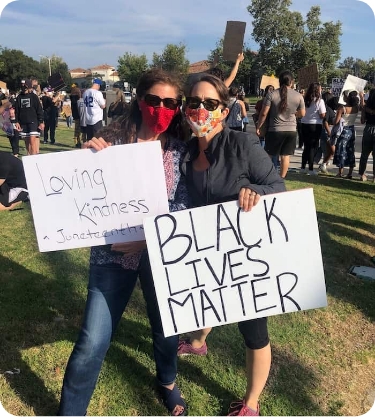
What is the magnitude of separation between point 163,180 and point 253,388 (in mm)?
1221

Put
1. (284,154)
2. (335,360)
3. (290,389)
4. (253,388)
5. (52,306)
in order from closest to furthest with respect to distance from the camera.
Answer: (253,388), (290,389), (335,360), (52,306), (284,154)

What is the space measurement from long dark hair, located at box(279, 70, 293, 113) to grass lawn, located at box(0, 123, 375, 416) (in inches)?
129

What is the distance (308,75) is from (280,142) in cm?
433

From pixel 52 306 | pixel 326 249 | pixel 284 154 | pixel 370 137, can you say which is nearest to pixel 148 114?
pixel 52 306

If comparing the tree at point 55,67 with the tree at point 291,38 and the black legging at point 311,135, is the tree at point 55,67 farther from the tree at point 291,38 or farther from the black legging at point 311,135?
the black legging at point 311,135

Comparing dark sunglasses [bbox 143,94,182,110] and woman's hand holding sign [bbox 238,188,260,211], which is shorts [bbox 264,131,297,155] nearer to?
dark sunglasses [bbox 143,94,182,110]

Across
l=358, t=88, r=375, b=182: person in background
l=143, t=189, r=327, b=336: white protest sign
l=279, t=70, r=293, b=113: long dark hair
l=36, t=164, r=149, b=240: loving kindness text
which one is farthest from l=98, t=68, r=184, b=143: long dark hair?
l=358, t=88, r=375, b=182: person in background

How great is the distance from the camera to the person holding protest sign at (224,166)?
190 centimetres

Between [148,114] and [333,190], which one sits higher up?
[148,114]

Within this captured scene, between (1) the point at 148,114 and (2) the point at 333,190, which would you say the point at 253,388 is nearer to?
(1) the point at 148,114

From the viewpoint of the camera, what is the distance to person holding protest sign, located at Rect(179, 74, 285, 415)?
190 centimetres

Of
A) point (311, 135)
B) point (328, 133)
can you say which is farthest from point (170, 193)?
point (328, 133)

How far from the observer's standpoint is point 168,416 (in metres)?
2.29

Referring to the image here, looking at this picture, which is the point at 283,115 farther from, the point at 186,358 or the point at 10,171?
the point at 186,358
